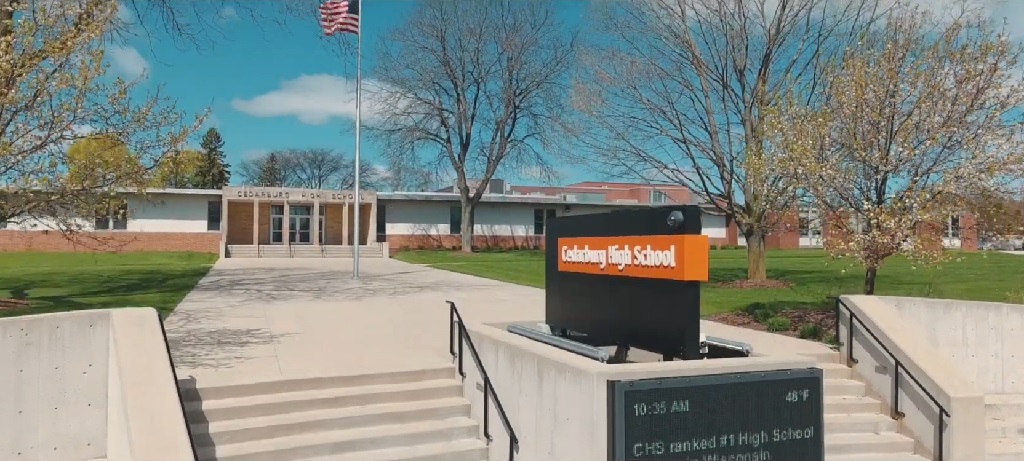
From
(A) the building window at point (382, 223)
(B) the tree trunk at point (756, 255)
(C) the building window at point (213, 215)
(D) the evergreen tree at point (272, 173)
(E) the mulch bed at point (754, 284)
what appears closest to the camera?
(E) the mulch bed at point (754, 284)

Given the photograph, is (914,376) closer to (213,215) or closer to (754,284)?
(754,284)

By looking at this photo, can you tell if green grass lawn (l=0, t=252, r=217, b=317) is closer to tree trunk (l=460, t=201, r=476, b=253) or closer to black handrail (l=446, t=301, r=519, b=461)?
black handrail (l=446, t=301, r=519, b=461)

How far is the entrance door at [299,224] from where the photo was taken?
4381 centimetres

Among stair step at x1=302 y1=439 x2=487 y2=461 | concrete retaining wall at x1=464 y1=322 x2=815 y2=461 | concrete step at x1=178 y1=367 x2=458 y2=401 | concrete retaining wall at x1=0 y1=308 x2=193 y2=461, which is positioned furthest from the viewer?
concrete step at x1=178 y1=367 x2=458 y2=401

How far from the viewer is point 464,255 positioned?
39062mm

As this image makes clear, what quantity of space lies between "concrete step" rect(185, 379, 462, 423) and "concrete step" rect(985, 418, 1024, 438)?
605 cm

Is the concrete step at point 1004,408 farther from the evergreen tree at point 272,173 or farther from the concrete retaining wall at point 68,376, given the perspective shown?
the evergreen tree at point 272,173

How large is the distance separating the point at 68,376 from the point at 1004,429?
9.95 metres

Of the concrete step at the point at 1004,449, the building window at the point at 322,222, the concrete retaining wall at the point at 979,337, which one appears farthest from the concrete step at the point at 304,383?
the building window at the point at 322,222

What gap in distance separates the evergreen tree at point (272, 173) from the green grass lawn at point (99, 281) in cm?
4165

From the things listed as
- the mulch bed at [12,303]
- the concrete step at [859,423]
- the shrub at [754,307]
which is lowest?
the concrete step at [859,423]

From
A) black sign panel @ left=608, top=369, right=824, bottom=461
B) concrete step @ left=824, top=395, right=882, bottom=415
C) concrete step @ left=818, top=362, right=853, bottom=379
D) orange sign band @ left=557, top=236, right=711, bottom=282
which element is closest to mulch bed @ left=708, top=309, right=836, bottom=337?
concrete step @ left=818, top=362, right=853, bottom=379

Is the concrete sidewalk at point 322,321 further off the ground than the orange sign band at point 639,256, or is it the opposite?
the orange sign band at point 639,256

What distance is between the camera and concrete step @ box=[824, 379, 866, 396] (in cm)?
887
